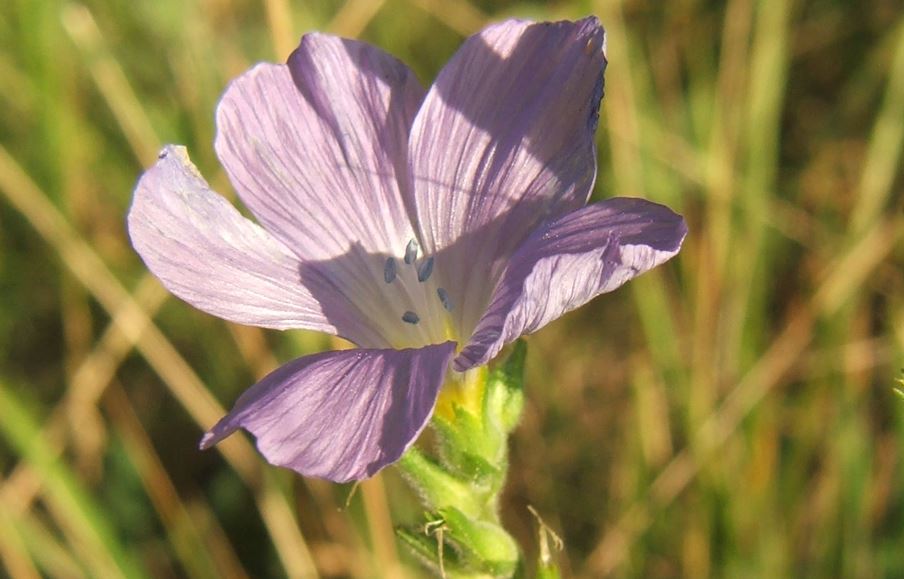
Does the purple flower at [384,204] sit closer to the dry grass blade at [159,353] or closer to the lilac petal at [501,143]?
the lilac petal at [501,143]

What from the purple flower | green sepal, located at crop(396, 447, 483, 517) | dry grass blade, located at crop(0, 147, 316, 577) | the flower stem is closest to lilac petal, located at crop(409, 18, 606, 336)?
the purple flower

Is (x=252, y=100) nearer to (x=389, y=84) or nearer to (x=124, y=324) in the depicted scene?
(x=389, y=84)

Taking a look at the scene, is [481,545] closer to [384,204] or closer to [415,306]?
[415,306]

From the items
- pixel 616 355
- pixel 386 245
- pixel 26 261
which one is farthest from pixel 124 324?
pixel 616 355

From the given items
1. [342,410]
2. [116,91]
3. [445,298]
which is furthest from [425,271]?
[116,91]

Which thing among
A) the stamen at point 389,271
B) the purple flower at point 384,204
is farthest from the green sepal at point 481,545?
the stamen at point 389,271

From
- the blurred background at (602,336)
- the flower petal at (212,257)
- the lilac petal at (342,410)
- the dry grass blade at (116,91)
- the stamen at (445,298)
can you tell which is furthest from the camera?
the dry grass blade at (116,91)

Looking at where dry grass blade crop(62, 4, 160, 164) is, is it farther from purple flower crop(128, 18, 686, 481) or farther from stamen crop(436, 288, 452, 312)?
stamen crop(436, 288, 452, 312)
